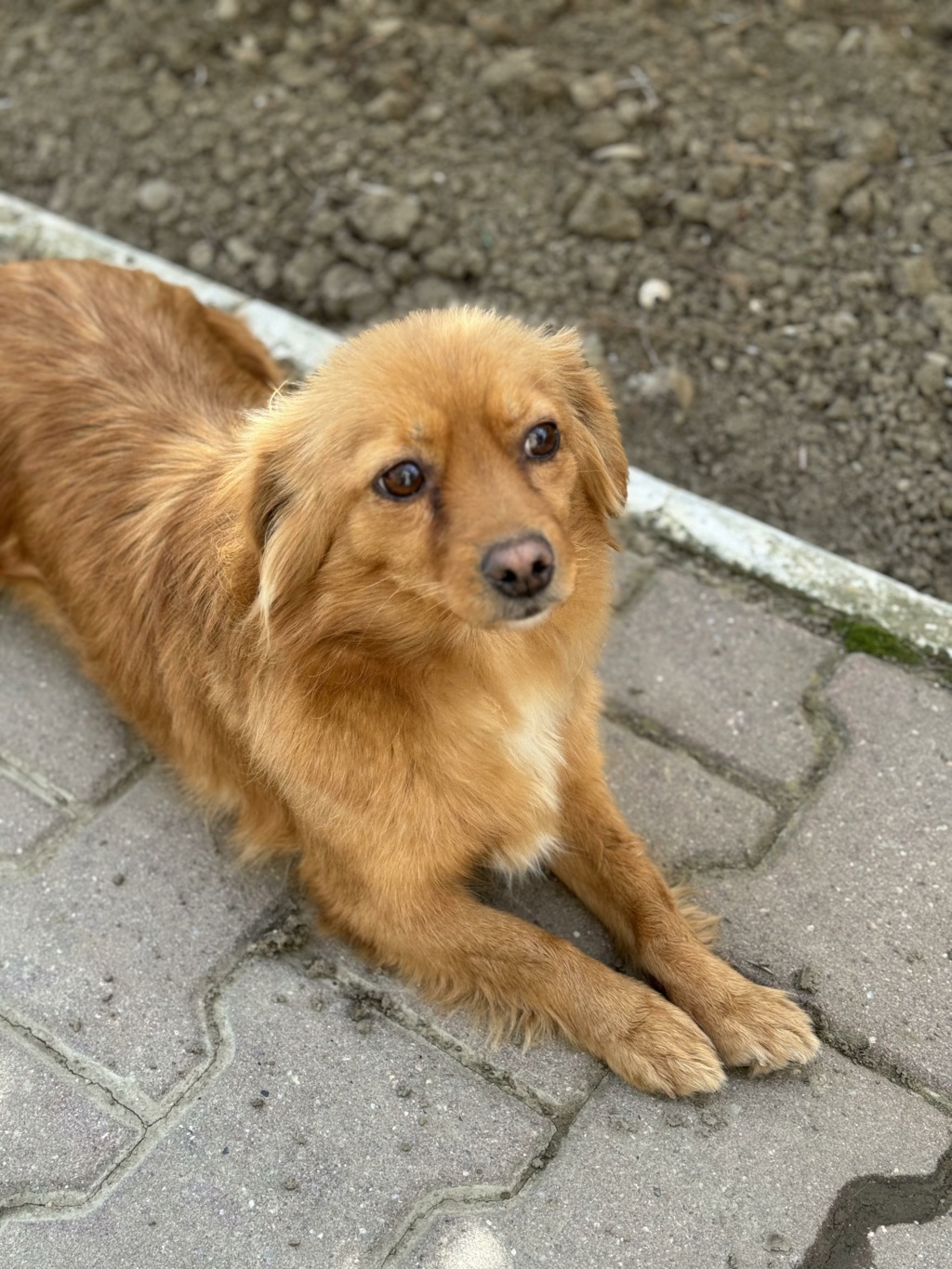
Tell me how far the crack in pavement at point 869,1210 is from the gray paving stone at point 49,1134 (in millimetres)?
1407

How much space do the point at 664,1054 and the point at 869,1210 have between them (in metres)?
0.49

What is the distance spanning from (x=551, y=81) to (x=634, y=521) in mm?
1994

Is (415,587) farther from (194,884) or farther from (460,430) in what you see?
(194,884)

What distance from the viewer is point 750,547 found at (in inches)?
148

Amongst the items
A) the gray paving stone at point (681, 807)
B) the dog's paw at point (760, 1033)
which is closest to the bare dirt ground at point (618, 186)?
the gray paving stone at point (681, 807)

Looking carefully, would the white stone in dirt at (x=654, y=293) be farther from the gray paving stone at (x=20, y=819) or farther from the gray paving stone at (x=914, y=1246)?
the gray paving stone at (x=914, y=1246)

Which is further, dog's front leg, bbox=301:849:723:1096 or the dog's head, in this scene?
dog's front leg, bbox=301:849:723:1096

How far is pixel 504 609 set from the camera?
2.29 meters

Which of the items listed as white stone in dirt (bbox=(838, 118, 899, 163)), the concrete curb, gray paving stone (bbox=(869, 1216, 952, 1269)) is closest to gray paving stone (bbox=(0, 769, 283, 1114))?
gray paving stone (bbox=(869, 1216, 952, 1269))

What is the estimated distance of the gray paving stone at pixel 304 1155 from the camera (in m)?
2.46

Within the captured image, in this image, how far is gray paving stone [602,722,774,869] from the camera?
313cm

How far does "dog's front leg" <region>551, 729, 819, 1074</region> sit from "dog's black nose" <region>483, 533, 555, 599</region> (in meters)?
0.78

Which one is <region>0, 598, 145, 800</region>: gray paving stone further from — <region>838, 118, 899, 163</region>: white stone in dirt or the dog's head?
<region>838, 118, 899, 163</region>: white stone in dirt

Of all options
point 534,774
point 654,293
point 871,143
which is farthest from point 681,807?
point 871,143
